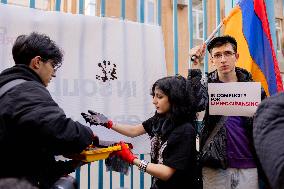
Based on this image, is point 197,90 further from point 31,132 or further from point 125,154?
point 31,132

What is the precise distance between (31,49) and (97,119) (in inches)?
35.3

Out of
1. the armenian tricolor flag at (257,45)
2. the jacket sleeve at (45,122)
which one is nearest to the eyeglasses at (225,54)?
the armenian tricolor flag at (257,45)

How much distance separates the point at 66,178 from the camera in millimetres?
1727

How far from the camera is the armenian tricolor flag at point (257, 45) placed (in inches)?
119

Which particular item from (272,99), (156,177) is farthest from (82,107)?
(272,99)

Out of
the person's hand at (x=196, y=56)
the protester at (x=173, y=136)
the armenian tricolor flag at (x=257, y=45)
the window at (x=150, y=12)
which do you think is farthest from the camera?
the window at (x=150, y=12)

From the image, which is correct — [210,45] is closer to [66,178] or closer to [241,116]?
[241,116]

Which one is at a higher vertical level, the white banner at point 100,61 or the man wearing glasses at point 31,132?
the white banner at point 100,61

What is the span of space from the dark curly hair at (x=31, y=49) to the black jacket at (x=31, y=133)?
9.0 inches

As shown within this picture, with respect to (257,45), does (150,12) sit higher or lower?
higher

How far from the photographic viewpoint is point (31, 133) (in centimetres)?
152

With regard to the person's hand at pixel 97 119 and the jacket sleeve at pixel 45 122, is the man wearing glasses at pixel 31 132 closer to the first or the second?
the jacket sleeve at pixel 45 122

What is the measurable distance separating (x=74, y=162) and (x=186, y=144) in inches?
26.1

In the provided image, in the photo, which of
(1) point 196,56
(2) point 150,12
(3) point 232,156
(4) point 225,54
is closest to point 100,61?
(1) point 196,56
